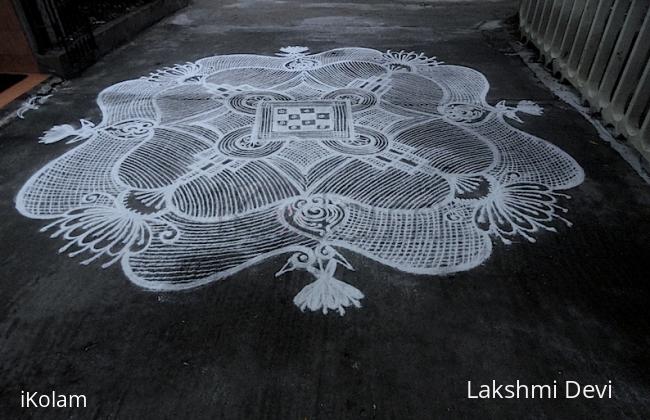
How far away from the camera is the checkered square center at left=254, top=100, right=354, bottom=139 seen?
205cm

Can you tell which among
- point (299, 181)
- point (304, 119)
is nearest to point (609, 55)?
point (304, 119)

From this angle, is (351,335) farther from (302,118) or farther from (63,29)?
(63,29)

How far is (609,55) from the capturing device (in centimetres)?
207

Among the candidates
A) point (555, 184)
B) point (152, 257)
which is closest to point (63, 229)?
point (152, 257)

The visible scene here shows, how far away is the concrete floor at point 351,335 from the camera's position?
992 millimetres

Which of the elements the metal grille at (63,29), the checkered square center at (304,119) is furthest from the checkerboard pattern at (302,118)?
the metal grille at (63,29)

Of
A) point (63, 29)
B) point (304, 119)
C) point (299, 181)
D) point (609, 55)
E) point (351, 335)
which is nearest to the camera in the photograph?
point (351, 335)

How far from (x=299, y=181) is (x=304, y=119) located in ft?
1.95

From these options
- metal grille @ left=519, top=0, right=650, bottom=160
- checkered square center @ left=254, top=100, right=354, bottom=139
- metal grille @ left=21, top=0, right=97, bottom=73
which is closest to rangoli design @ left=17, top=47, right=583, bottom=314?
checkered square center @ left=254, top=100, right=354, bottom=139

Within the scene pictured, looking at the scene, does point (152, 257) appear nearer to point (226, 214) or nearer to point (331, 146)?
point (226, 214)

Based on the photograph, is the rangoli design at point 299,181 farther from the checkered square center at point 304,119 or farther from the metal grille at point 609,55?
the metal grille at point 609,55

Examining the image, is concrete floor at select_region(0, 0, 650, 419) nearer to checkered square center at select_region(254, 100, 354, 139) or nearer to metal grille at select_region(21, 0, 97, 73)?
checkered square center at select_region(254, 100, 354, 139)

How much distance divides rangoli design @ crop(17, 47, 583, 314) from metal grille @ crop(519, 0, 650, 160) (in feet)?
1.05

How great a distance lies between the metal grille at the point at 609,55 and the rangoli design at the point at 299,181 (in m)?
0.32
